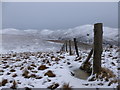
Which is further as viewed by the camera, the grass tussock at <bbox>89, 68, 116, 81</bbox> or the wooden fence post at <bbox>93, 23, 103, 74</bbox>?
the wooden fence post at <bbox>93, 23, 103, 74</bbox>

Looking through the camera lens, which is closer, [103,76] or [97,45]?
[103,76]

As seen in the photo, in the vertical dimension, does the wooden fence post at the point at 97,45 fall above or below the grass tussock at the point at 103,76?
above

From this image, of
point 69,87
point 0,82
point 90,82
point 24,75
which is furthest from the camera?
point 24,75

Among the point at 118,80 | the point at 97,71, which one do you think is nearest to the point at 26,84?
the point at 97,71

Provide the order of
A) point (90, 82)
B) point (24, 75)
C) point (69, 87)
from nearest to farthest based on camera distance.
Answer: point (69, 87) → point (90, 82) → point (24, 75)

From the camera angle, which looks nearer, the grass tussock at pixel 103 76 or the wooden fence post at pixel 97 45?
the grass tussock at pixel 103 76

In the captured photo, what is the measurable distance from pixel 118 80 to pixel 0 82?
13.4 feet

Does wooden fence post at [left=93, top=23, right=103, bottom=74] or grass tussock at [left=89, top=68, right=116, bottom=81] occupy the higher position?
wooden fence post at [left=93, top=23, right=103, bottom=74]

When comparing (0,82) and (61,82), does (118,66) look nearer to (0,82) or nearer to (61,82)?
(61,82)

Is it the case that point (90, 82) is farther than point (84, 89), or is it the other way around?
point (90, 82)

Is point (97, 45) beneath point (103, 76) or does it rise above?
above

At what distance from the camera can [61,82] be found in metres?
5.65

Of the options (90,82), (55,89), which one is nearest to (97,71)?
(90,82)

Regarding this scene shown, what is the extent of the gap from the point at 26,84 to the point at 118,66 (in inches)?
153
